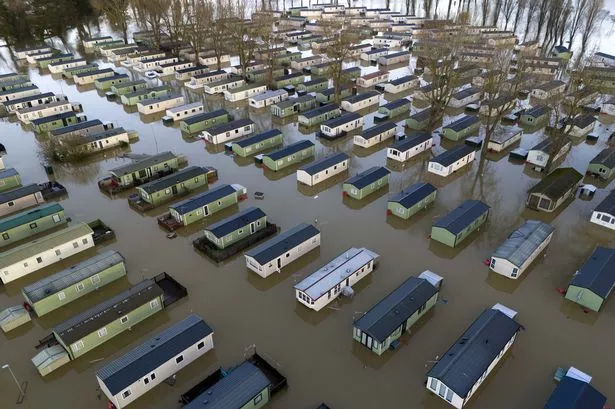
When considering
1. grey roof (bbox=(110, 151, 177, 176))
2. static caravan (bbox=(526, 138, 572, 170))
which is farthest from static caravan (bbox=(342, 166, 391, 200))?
grey roof (bbox=(110, 151, 177, 176))

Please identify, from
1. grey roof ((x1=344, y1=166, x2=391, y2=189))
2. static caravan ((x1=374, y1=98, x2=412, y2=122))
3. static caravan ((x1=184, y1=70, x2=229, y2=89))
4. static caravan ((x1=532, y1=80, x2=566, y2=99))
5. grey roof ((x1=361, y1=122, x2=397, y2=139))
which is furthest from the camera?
static caravan ((x1=184, y1=70, x2=229, y2=89))

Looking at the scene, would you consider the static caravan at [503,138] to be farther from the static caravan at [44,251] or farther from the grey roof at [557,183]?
the static caravan at [44,251]

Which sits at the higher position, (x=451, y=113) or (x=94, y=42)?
(x=94, y=42)

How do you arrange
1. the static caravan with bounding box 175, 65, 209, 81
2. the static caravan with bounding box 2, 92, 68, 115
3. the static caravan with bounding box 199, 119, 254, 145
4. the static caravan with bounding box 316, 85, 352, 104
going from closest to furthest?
the static caravan with bounding box 199, 119, 254, 145
the static caravan with bounding box 2, 92, 68, 115
the static caravan with bounding box 316, 85, 352, 104
the static caravan with bounding box 175, 65, 209, 81

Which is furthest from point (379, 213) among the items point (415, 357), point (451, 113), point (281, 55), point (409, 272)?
point (281, 55)

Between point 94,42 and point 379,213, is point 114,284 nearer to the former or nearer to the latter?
point 379,213

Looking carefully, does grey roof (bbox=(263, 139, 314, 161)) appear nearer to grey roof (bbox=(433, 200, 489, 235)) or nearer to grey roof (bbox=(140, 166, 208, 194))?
grey roof (bbox=(140, 166, 208, 194))
